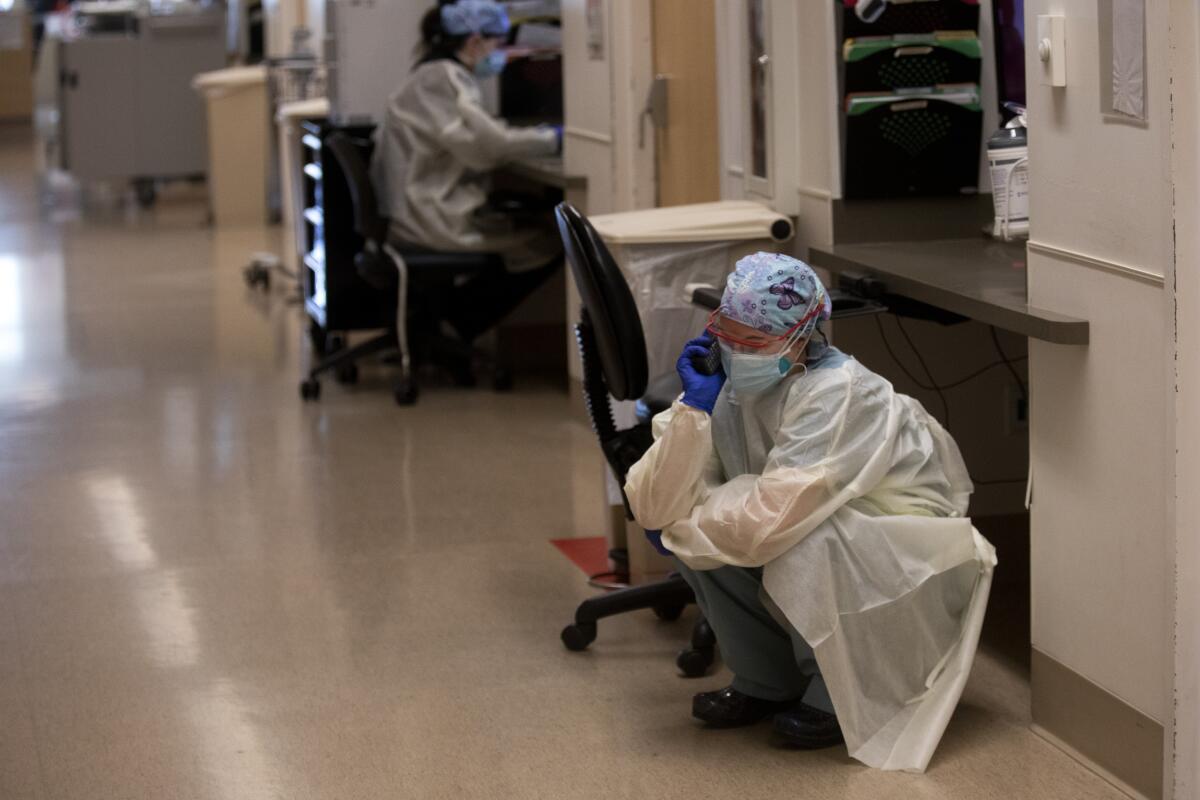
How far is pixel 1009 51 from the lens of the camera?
3488mm

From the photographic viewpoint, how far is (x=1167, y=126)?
226 cm

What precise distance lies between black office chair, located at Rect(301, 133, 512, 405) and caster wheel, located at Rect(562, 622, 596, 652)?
2542 mm

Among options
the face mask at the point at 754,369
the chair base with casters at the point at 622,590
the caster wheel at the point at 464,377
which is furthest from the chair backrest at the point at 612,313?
Result: the caster wheel at the point at 464,377

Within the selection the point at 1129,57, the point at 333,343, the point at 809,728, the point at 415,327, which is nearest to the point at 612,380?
the point at 809,728

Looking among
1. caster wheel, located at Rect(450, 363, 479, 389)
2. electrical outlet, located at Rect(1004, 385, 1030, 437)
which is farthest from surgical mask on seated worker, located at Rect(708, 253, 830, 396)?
caster wheel, located at Rect(450, 363, 479, 389)

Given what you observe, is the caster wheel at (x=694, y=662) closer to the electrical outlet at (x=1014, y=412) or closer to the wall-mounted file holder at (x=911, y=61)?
the electrical outlet at (x=1014, y=412)

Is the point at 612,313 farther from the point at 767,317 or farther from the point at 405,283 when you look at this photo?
the point at 405,283

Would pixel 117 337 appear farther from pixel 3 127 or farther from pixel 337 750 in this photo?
pixel 3 127

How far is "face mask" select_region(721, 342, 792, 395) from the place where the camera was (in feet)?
8.68

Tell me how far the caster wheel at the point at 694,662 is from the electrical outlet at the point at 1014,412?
104cm

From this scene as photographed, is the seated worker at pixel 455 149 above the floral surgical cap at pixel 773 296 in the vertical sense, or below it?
above

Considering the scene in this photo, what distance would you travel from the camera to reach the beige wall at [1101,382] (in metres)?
2.35

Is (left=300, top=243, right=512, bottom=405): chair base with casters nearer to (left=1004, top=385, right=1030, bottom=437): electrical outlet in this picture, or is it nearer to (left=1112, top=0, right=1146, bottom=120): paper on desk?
(left=1004, top=385, right=1030, bottom=437): electrical outlet

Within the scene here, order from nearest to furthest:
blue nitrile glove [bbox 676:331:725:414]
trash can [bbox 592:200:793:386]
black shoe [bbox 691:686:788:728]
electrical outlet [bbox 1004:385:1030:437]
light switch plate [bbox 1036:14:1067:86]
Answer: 1. light switch plate [bbox 1036:14:1067:86]
2. blue nitrile glove [bbox 676:331:725:414]
3. black shoe [bbox 691:686:788:728]
4. trash can [bbox 592:200:793:386]
5. electrical outlet [bbox 1004:385:1030:437]
